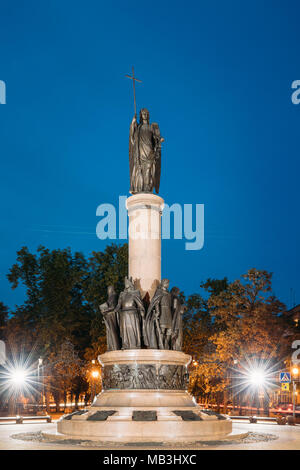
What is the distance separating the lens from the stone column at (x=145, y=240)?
20469 mm

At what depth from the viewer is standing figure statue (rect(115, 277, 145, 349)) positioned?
19.0m

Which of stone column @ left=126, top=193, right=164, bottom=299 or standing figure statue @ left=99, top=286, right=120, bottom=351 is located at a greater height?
stone column @ left=126, top=193, right=164, bottom=299

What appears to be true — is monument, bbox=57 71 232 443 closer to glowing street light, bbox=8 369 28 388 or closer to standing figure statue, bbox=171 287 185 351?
standing figure statue, bbox=171 287 185 351

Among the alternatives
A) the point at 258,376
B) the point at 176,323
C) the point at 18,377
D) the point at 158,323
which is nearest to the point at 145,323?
the point at 158,323

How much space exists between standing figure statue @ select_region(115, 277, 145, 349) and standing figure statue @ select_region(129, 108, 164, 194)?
446 centimetres

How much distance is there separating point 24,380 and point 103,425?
1362 inches

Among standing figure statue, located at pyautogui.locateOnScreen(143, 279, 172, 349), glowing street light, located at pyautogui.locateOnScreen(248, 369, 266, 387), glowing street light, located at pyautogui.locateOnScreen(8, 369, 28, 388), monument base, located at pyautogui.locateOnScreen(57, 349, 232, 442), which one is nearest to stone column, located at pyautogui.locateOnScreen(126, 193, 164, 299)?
standing figure statue, located at pyautogui.locateOnScreen(143, 279, 172, 349)

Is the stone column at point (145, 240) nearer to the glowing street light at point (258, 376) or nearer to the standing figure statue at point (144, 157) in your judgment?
the standing figure statue at point (144, 157)

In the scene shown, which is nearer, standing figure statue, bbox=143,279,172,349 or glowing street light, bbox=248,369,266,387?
standing figure statue, bbox=143,279,172,349

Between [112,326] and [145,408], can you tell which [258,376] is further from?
[145,408]

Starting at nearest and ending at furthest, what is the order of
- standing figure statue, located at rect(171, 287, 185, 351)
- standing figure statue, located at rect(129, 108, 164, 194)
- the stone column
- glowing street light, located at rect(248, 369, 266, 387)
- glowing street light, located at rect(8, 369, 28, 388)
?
standing figure statue, located at rect(171, 287, 185, 351)
the stone column
standing figure statue, located at rect(129, 108, 164, 194)
glowing street light, located at rect(248, 369, 266, 387)
glowing street light, located at rect(8, 369, 28, 388)
